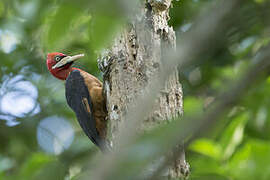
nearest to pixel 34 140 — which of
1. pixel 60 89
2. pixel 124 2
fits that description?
pixel 60 89

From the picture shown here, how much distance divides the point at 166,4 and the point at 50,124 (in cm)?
294

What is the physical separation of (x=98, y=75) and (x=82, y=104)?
1541 millimetres

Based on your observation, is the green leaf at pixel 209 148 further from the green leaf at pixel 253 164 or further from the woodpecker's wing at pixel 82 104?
the woodpecker's wing at pixel 82 104

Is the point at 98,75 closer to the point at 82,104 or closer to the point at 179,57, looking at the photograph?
the point at 82,104

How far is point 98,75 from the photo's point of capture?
550 cm

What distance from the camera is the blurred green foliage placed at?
1.02 m

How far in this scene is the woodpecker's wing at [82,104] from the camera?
380cm

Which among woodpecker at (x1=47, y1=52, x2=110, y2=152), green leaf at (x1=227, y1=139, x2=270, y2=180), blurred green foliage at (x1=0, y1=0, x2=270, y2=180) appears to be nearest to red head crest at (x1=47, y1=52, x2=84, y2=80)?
blurred green foliage at (x1=0, y1=0, x2=270, y2=180)

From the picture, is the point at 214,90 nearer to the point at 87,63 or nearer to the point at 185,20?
the point at 185,20

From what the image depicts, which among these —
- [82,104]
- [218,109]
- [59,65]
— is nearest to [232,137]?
[82,104]

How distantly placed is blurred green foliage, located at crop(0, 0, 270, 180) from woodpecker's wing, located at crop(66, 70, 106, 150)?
1.15ft

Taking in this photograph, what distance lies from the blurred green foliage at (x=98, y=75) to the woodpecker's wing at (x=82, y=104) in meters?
0.35

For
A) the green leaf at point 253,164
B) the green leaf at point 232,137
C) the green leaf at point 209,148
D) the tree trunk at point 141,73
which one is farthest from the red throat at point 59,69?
the green leaf at point 253,164

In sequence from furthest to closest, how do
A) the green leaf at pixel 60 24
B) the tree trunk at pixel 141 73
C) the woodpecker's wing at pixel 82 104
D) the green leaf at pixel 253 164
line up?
the woodpecker's wing at pixel 82 104 → the tree trunk at pixel 141 73 → the green leaf at pixel 253 164 → the green leaf at pixel 60 24
